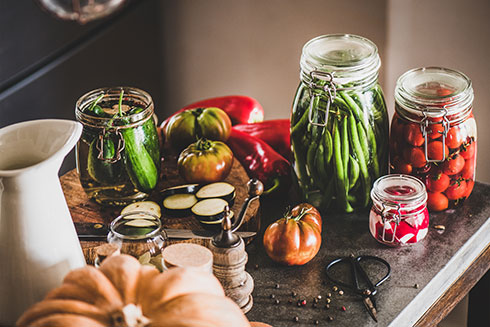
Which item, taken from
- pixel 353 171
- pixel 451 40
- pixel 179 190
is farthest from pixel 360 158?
pixel 451 40

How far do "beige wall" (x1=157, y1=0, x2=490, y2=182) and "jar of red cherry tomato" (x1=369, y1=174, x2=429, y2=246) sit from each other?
89cm

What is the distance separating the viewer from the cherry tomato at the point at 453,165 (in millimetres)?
1234

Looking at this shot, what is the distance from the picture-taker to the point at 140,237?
1.00 m

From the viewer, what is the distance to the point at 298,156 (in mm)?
1298

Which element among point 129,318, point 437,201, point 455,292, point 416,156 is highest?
point 129,318

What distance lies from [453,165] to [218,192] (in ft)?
1.50

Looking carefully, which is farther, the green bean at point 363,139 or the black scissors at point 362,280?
the green bean at point 363,139

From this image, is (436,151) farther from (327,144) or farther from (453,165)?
(327,144)

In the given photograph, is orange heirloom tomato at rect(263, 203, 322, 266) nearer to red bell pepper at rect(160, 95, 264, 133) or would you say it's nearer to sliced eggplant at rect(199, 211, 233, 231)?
sliced eggplant at rect(199, 211, 233, 231)

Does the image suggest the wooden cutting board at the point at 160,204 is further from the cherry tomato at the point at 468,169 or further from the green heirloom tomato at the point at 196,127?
the cherry tomato at the point at 468,169

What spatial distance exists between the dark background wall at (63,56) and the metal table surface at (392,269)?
1.08 metres

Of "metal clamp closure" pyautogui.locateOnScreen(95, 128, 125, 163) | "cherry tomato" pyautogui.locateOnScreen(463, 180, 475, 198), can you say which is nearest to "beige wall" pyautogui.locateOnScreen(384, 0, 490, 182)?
"cherry tomato" pyautogui.locateOnScreen(463, 180, 475, 198)

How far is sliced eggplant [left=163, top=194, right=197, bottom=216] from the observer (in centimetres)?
128

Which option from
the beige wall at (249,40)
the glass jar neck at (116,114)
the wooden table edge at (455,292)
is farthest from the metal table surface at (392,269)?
the beige wall at (249,40)
